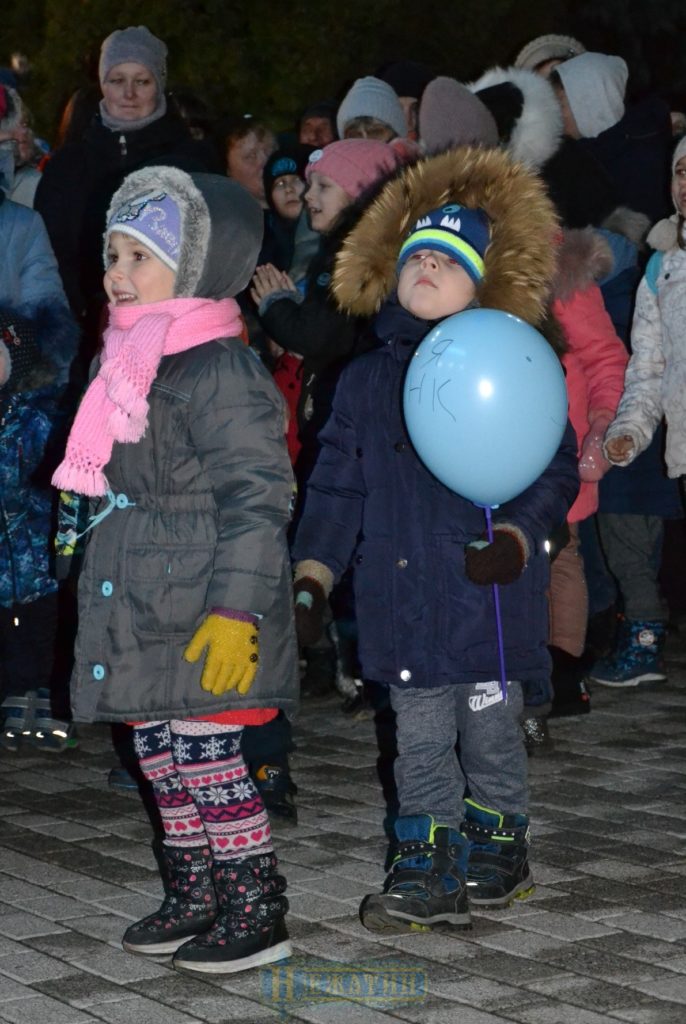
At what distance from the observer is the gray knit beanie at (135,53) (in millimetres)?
8117

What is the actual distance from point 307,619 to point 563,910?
105cm

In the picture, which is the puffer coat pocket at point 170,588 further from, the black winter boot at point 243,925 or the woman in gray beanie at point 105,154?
the woman in gray beanie at point 105,154

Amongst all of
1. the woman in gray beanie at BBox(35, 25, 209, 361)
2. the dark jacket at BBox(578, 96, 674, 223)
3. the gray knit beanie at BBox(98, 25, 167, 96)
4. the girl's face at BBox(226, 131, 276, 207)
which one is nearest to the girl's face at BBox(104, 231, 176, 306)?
the woman in gray beanie at BBox(35, 25, 209, 361)

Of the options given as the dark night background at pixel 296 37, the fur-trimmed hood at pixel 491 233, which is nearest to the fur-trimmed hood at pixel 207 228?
the fur-trimmed hood at pixel 491 233

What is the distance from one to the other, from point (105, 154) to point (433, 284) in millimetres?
3529

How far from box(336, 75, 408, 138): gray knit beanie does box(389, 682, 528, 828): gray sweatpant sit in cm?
398

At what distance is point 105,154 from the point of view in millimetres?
8094

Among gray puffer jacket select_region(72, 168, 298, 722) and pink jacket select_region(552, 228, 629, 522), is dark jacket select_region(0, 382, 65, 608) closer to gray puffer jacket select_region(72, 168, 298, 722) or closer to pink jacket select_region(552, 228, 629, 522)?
pink jacket select_region(552, 228, 629, 522)

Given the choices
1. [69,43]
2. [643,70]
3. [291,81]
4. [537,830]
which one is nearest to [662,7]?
[643,70]

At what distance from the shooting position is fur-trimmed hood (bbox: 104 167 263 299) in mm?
4691

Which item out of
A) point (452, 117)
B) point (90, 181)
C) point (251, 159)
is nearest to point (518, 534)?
point (452, 117)

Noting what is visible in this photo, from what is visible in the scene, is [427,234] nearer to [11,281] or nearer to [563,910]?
[563,910]

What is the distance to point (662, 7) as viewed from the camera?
57.8ft

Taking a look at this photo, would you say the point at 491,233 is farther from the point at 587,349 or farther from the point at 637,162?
the point at 637,162
